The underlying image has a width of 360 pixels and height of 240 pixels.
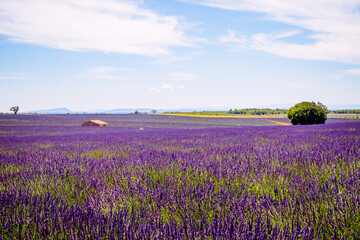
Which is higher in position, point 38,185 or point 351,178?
point 351,178

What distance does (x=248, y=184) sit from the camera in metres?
1.84

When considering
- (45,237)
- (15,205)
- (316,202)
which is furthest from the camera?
(15,205)

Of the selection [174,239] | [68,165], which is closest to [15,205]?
[174,239]

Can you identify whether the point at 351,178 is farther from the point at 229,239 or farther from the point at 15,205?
the point at 15,205

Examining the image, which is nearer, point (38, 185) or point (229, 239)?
point (229, 239)

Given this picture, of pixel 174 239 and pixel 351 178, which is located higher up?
pixel 351 178

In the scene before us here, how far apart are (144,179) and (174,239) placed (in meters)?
0.99

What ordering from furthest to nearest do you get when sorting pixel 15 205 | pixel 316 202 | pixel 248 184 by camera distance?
pixel 248 184 → pixel 15 205 → pixel 316 202

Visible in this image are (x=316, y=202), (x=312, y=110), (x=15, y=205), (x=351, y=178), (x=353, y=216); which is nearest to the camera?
(x=353, y=216)

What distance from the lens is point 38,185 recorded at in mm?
2135

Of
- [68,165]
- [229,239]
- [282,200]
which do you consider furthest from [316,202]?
[68,165]

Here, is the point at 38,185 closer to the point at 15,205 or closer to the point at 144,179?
the point at 15,205

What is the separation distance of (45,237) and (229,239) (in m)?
0.85

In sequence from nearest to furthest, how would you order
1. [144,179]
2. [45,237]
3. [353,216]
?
[45,237] → [353,216] → [144,179]
